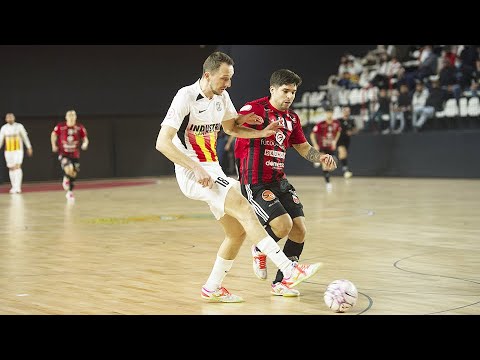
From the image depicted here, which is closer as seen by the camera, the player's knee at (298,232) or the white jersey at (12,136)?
the player's knee at (298,232)

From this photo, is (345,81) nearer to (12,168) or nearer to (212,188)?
(12,168)

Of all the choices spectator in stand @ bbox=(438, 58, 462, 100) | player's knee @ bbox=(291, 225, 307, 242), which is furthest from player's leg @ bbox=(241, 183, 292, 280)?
spectator in stand @ bbox=(438, 58, 462, 100)

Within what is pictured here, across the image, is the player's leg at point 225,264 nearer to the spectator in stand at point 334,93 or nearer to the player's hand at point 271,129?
the player's hand at point 271,129

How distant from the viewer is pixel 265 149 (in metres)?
7.99

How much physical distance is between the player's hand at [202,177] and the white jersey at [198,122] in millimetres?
418

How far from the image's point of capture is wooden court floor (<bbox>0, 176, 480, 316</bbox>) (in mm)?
7129

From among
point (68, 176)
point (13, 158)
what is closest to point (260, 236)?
point (68, 176)

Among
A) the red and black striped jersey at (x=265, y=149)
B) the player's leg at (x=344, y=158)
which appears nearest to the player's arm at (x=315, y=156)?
the red and black striped jersey at (x=265, y=149)

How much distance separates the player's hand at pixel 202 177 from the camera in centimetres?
668

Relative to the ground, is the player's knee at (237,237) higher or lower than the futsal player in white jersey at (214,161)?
lower

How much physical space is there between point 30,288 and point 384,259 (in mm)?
4102

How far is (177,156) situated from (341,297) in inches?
68.4

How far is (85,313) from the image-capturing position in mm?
6711
